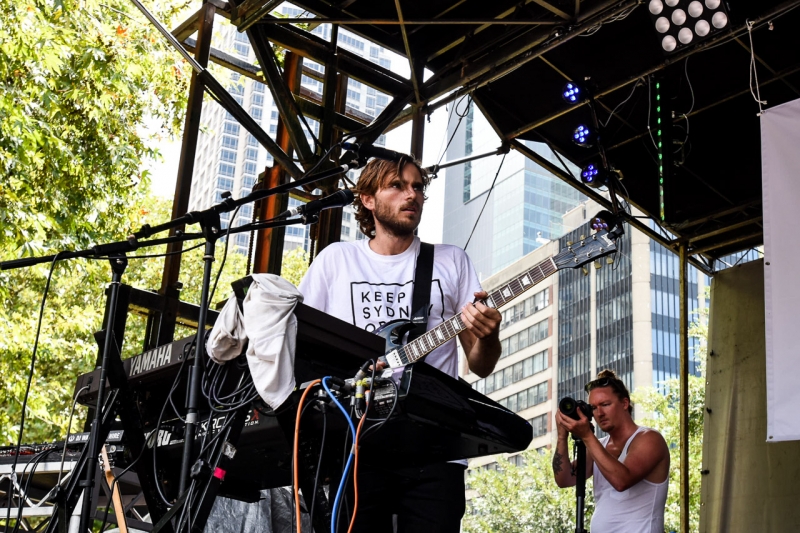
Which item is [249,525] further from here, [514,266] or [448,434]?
[514,266]

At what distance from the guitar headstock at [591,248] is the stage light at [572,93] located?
165 inches

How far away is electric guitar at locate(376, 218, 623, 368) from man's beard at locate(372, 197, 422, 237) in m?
0.44

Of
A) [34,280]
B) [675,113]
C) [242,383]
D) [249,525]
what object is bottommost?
[249,525]

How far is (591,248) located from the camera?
9.87 ft

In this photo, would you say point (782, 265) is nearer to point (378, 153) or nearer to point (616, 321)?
point (378, 153)

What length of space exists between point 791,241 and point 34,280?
27.4 ft

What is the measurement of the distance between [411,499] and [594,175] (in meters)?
5.52

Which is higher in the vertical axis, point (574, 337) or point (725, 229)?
point (574, 337)

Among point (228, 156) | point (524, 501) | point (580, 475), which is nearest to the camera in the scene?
point (580, 475)

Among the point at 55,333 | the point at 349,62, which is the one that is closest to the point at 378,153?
the point at 349,62

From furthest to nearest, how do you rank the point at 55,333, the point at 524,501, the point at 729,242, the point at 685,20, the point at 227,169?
1. the point at 227,169
2. the point at 524,501
3. the point at 55,333
4. the point at 729,242
5. the point at 685,20

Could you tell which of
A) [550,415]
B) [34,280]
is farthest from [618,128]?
[550,415]

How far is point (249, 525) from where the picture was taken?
4461 millimetres

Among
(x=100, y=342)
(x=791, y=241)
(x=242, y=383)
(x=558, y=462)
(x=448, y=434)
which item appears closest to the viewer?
(x=448, y=434)
